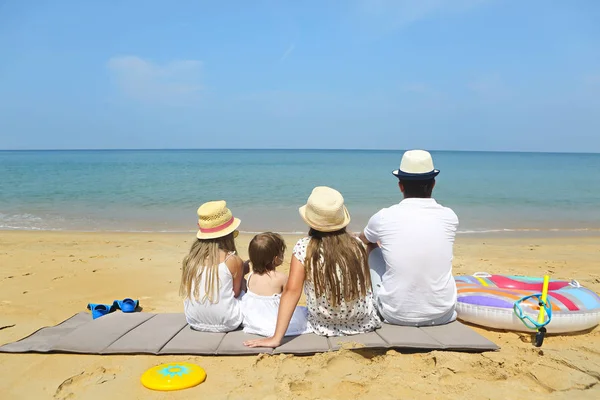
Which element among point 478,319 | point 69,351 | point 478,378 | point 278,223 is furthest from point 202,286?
point 278,223

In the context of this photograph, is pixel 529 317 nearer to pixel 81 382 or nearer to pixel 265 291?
pixel 265 291

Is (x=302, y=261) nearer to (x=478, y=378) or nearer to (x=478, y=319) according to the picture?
(x=478, y=378)

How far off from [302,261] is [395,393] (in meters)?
1.07

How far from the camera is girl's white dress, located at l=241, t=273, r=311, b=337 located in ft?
12.0

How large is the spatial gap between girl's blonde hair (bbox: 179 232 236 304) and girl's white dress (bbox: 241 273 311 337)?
31 cm

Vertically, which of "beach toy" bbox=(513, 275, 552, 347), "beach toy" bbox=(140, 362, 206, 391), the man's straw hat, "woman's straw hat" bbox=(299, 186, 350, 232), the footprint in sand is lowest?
the footprint in sand

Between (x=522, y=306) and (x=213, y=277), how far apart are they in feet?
8.68

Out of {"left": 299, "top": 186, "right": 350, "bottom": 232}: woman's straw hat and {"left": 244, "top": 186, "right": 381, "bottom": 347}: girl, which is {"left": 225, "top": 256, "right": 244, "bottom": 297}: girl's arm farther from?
{"left": 299, "top": 186, "right": 350, "bottom": 232}: woman's straw hat

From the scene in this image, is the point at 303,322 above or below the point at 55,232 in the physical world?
above

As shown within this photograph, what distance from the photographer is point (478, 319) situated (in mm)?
4129

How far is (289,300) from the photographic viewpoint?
335cm

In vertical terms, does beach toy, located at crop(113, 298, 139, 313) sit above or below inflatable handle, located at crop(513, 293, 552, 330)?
below

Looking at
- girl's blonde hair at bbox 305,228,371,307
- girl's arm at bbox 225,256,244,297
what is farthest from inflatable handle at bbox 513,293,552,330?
girl's arm at bbox 225,256,244,297

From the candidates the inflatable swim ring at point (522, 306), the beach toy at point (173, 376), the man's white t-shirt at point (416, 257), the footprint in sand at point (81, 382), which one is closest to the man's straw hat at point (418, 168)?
the man's white t-shirt at point (416, 257)
